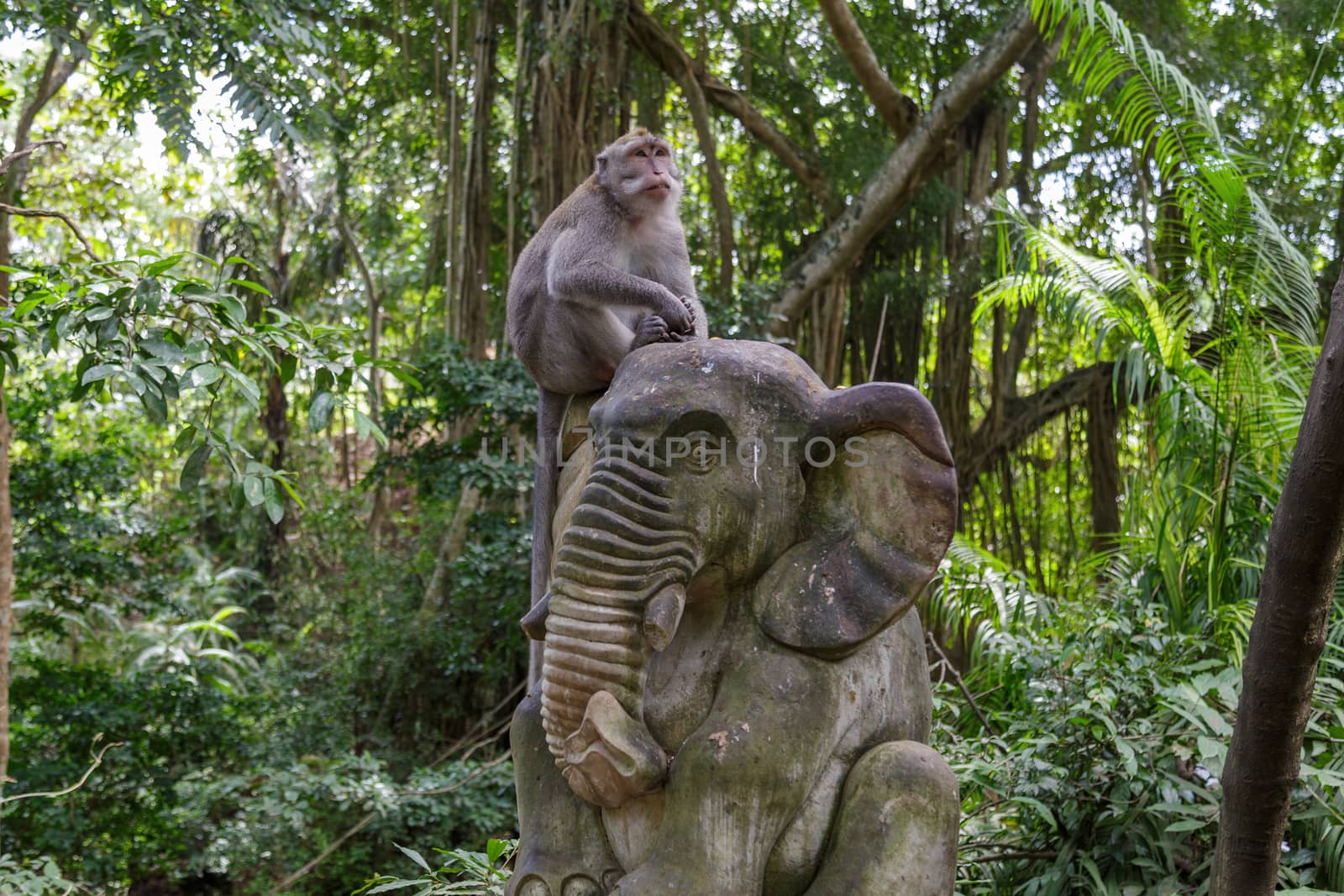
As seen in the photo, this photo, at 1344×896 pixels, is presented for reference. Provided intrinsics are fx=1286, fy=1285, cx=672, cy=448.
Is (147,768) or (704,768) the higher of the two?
(704,768)

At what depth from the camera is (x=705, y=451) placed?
2.21 meters

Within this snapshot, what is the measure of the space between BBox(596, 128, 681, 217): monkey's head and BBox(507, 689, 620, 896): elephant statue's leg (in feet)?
6.57

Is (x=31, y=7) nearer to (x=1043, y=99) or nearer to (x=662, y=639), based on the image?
(x=662, y=639)

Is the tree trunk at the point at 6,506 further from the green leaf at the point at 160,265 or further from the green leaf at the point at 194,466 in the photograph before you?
the green leaf at the point at 194,466

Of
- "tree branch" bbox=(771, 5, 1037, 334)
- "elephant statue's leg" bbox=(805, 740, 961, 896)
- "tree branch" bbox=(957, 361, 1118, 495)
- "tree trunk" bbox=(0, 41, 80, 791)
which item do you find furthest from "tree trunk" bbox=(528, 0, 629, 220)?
"elephant statue's leg" bbox=(805, 740, 961, 896)

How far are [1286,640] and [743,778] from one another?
1.19 meters

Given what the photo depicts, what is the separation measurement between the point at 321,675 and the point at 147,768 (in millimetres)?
1355

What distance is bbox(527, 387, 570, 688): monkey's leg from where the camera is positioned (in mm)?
2866

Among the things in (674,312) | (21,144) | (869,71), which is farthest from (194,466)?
(869,71)

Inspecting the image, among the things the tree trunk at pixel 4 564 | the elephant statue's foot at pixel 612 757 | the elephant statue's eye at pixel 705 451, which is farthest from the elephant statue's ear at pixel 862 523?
the tree trunk at pixel 4 564

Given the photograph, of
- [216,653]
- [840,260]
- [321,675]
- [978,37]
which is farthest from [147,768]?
[978,37]

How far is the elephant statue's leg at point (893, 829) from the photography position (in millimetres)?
2158

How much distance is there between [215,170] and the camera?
10.7 meters

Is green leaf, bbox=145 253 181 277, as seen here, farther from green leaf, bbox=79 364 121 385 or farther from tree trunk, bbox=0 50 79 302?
tree trunk, bbox=0 50 79 302
